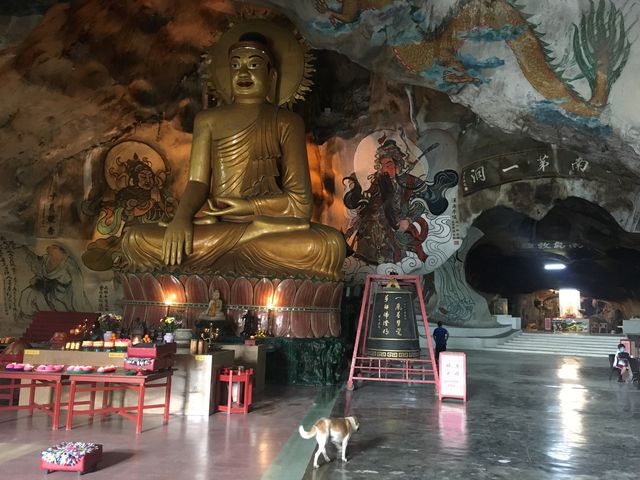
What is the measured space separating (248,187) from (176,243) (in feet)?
5.46

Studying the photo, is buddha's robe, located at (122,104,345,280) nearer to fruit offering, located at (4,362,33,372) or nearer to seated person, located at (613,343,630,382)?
fruit offering, located at (4,362,33,372)

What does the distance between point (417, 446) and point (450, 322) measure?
9.83 meters

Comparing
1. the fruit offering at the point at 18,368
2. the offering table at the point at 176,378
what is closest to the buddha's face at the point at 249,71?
the offering table at the point at 176,378

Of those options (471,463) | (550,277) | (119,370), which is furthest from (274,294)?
(550,277)

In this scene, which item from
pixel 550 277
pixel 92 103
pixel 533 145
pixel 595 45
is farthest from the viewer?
pixel 550 277

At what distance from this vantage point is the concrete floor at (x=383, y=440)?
308 centimetres

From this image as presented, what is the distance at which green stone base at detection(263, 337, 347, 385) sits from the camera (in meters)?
6.54

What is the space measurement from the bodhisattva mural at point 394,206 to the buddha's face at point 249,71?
3.77m

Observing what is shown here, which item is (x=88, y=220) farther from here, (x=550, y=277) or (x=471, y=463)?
Answer: (x=550, y=277)

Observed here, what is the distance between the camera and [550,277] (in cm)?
1959

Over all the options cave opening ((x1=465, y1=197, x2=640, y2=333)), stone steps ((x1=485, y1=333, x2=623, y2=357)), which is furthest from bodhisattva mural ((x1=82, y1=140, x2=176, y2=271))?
stone steps ((x1=485, y1=333, x2=623, y2=357))

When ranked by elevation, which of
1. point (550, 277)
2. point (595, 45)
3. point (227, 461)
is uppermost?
point (595, 45)

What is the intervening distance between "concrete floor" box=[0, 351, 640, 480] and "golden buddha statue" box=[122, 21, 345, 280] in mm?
2096

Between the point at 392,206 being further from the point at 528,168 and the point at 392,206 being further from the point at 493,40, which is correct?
the point at 493,40
